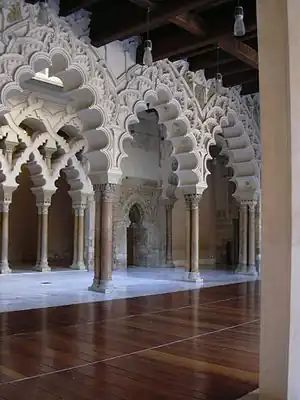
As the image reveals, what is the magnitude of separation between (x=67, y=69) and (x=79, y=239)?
7.35 meters

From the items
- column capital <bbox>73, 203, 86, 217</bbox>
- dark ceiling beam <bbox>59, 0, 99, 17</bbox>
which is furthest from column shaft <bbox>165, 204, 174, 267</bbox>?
dark ceiling beam <bbox>59, 0, 99, 17</bbox>

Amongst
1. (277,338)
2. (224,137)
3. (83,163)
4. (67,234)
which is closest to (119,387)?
(277,338)

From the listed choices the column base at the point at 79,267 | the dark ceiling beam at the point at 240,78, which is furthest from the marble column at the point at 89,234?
the dark ceiling beam at the point at 240,78

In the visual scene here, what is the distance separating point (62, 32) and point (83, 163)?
21.8 feet

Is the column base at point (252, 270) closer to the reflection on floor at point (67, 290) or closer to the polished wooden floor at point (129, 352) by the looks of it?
the reflection on floor at point (67, 290)

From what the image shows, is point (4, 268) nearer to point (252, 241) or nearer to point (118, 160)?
point (118, 160)

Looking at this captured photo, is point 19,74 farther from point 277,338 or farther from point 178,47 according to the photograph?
point 277,338

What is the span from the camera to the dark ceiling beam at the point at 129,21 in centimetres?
647

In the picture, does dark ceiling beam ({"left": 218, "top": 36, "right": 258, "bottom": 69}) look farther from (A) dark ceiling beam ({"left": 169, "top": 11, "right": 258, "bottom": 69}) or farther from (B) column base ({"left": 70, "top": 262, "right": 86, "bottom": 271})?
(B) column base ({"left": 70, "top": 262, "right": 86, "bottom": 271})

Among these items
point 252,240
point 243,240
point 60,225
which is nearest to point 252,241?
point 252,240

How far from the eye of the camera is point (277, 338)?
85.1 inches

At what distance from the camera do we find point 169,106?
9.16 metres

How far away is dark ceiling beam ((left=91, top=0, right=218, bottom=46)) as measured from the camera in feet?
21.2

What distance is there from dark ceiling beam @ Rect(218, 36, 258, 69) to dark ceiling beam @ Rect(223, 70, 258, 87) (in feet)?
4.23
